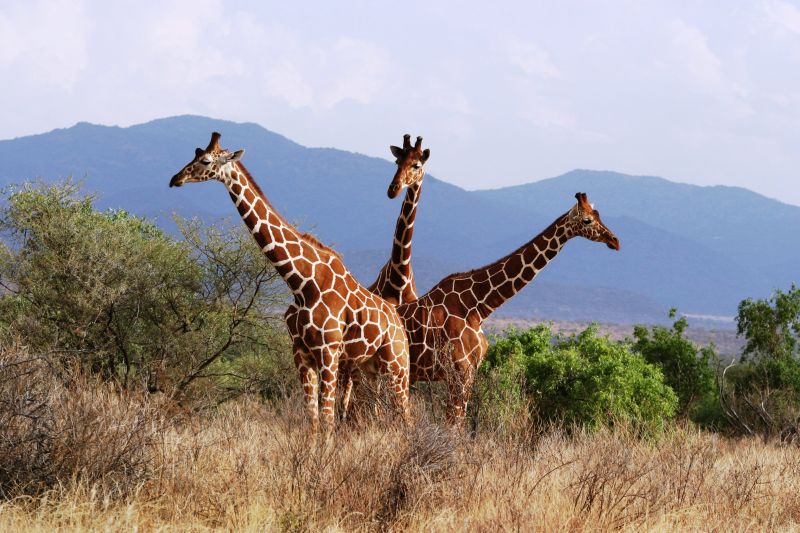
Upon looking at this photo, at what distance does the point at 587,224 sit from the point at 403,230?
6.76 ft

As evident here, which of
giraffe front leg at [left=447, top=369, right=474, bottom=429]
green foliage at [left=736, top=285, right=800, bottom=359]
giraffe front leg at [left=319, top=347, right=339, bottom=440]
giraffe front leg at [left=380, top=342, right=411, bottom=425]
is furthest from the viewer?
green foliage at [left=736, top=285, right=800, bottom=359]

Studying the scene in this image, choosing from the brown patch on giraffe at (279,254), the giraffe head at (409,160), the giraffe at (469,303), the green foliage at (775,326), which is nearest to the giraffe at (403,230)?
the giraffe head at (409,160)

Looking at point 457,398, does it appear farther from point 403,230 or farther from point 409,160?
point 409,160

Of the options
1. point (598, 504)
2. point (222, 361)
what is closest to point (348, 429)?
point (598, 504)

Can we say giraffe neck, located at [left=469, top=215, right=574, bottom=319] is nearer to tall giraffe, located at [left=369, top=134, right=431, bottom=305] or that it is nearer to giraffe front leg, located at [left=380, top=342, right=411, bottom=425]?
tall giraffe, located at [left=369, top=134, right=431, bottom=305]

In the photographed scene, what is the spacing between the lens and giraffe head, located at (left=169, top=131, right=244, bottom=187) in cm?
995

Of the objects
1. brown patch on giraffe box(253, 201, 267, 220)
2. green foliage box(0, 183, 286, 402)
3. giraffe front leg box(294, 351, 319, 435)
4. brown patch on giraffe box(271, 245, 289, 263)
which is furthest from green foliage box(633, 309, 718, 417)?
brown patch on giraffe box(253, 201, 267, 220)

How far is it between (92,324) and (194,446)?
12259 mm

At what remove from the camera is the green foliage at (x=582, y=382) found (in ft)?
53.3

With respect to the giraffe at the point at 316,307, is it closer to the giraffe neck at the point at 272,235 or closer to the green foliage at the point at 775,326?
the giraffe neck at the point at 272,235

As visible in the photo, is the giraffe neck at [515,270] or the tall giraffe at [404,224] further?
the giraffe neck at [515,270]

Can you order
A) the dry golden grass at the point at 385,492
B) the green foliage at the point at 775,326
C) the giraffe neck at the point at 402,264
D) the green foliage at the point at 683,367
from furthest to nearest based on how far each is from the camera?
the green foliage at the point at 775,326
the green foliage at the point at 683,367
the giraffe neck at the point at 402,264
the dry golden grass at the point at 385,492

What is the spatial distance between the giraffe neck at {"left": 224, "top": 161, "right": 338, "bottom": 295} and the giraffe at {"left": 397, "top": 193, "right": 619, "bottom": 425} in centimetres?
168

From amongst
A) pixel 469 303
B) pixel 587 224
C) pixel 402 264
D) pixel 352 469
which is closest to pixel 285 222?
pixel 402 264
